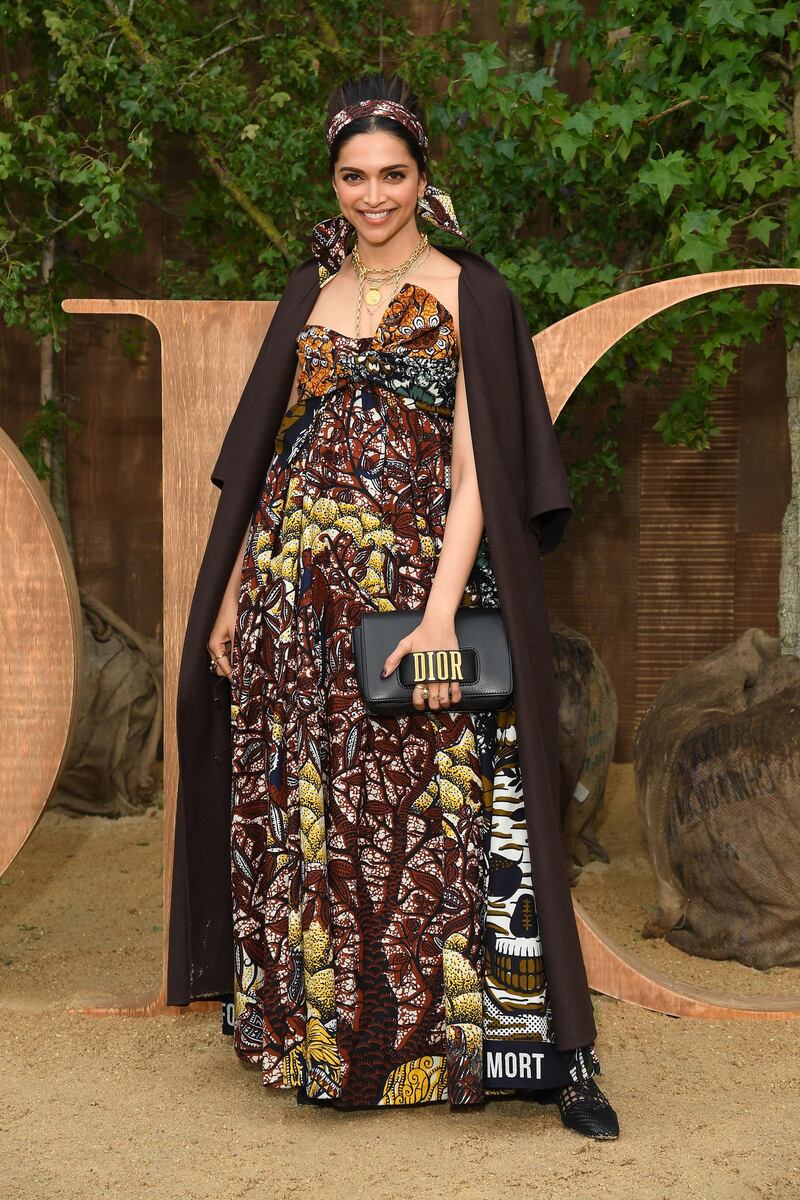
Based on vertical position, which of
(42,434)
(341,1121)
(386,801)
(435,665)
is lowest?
(341,1121)

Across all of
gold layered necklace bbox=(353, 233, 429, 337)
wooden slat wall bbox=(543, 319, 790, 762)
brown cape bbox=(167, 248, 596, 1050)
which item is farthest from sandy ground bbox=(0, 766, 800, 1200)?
wooden slat wall bbox=(543, 319, 790, 762)

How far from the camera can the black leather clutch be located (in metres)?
2.37

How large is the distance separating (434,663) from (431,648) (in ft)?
0.10

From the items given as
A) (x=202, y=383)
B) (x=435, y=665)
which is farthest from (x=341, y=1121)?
(x=202, y=383)

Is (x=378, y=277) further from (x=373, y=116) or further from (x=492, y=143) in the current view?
(x=492, y=143)

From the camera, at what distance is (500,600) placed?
8.02 ft

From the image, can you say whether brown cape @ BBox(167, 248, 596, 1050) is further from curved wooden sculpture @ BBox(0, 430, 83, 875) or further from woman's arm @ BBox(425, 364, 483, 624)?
curved wooden sculpture @ BBox(0, 430, 83, 875)

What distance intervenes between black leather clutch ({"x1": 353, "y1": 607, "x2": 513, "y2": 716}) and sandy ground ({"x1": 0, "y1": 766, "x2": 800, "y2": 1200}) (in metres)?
0.80

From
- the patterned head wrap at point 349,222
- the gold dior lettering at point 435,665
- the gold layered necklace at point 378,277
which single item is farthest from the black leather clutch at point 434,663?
the patterned head wrap at point 349,222

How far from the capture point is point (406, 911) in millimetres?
2490

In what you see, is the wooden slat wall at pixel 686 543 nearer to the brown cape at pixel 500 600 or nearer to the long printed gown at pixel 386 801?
the brown cape at pixel 500 600

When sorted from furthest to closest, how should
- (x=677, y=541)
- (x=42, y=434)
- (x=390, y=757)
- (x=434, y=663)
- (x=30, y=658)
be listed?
1. (x=677, y=541)
2. (x=42, y=434)
3. (x=30, y=658)
4. (x=390, y=757)
5. (x=434, y=663)

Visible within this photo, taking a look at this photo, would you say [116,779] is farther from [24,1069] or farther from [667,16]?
[667,16]

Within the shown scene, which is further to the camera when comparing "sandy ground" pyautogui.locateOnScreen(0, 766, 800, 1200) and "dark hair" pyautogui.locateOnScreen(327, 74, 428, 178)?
"dark hair" pyautogui.locateOnScreen(327, 74, 428, 178)
